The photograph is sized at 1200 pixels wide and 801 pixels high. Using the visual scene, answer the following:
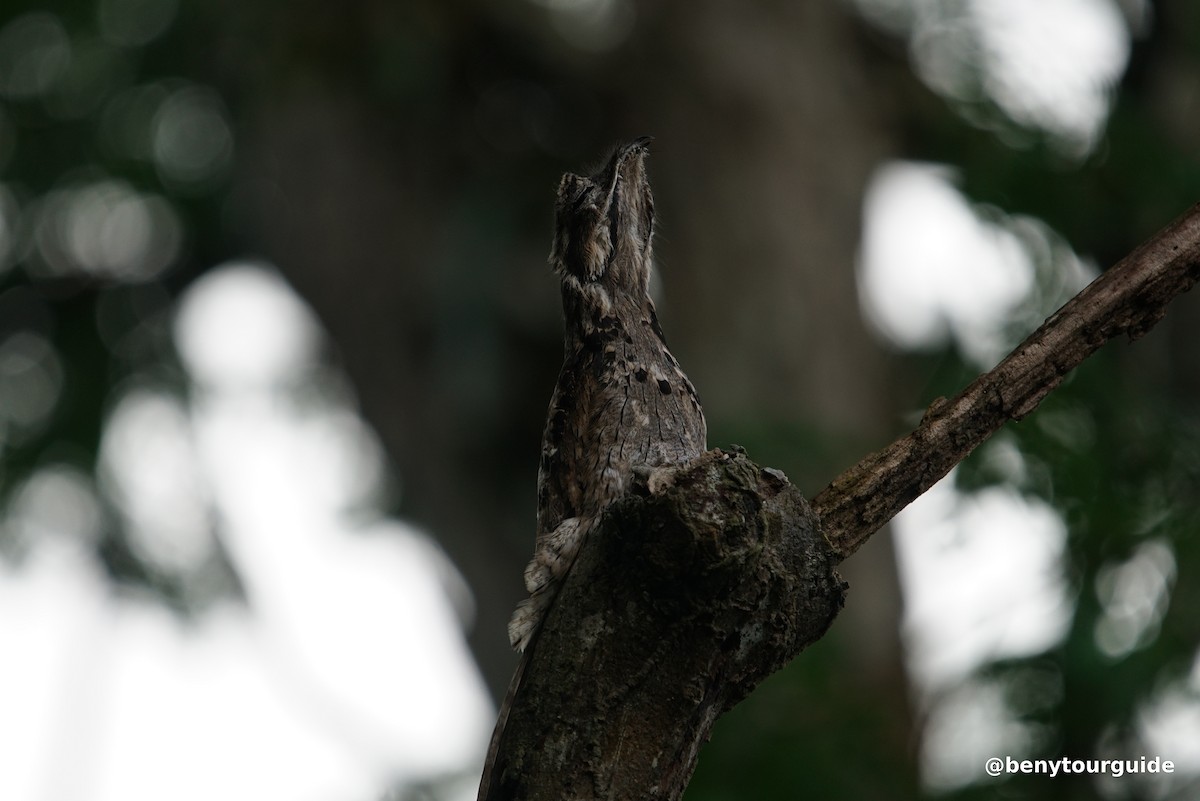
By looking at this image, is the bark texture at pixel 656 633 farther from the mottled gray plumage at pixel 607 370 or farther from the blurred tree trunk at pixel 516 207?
the blurred tree trunk at pixel 516 207

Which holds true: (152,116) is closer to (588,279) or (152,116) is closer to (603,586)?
(588,279)

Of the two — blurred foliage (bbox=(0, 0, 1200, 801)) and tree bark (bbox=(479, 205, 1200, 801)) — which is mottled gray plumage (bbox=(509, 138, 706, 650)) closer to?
tree bark (bbox=(479, 205, 1200, 801))

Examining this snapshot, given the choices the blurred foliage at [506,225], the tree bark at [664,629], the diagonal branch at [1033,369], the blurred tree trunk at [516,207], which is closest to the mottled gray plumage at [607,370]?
the tree bark at [664,629]

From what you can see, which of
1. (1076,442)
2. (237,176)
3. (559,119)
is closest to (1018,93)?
(1076,442)

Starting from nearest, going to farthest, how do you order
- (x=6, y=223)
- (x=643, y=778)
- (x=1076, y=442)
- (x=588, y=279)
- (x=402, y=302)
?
1. (x=643, y=778)
2. (x=588, y=279)
3. (x=1076, y=442)
4. (x=6, y=223)
5. (x=402, y=302)

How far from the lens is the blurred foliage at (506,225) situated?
6.94 meters

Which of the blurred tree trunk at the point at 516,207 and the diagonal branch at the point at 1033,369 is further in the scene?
the blurred tree trunk at the point at 516,207

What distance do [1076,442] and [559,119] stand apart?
5.11 meters

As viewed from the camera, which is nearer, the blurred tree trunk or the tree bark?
the tree bark

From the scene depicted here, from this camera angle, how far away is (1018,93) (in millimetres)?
7816

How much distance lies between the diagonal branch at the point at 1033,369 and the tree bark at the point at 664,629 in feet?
0.97

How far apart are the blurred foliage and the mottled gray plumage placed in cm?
279

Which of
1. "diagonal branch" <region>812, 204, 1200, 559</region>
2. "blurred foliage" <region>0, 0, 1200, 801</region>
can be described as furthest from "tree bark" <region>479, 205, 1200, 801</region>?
"blurred foliage" <region>0, 0, 1200, 801</region>

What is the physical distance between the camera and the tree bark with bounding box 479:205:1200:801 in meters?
2.58
